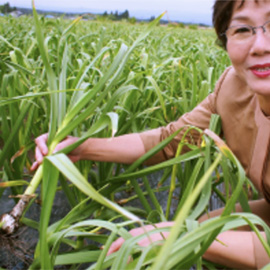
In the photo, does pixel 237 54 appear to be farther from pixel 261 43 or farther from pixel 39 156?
pixel 39 156

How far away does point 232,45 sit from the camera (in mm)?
806

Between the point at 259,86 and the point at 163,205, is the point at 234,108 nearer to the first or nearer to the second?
the point at 259,86

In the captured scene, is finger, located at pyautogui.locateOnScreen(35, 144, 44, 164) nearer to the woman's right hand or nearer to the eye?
the woman's right hand

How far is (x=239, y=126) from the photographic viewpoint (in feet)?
3.03

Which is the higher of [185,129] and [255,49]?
[255,49]

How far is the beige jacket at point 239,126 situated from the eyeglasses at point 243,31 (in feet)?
0.57

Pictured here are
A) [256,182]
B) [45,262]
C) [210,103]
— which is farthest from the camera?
[210,103]

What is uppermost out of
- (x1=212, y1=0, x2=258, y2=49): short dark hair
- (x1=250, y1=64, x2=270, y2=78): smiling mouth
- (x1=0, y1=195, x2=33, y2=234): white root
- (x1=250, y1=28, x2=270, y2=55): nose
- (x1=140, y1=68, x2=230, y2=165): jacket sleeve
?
(x1=212, y1=0, x2=258, y2=49): short dark hair

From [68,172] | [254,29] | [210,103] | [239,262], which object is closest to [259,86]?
[254,29]

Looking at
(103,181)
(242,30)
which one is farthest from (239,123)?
(103,181)

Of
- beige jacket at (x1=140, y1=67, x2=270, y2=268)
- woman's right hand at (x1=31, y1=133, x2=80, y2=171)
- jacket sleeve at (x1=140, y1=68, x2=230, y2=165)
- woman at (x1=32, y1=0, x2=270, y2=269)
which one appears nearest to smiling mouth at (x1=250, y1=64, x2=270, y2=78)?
woman at (x1=32, y1=0, x2=270, y2=269)

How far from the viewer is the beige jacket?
83 centimetres

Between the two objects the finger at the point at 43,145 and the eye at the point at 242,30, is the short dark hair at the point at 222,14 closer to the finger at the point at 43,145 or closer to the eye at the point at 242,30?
the eye at the point at 242,30

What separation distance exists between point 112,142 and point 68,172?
543mm
